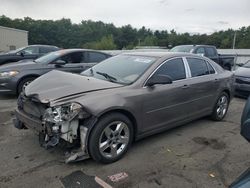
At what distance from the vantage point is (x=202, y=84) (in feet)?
16.7

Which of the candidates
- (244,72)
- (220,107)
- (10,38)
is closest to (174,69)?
(220,107)

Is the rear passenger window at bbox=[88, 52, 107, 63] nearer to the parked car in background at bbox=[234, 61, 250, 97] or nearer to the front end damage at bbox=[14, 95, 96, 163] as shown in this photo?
the parked car in background at bbox=[234, 61, 250, 97]

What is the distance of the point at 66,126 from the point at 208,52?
39.4 ft

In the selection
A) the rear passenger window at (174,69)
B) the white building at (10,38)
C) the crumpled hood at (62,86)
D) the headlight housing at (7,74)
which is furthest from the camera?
the white building at (10,38)

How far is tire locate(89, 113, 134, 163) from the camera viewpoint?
3412 millimetres

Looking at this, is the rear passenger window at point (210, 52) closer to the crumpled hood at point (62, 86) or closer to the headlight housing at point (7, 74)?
the headlight housing at point (7, 74)

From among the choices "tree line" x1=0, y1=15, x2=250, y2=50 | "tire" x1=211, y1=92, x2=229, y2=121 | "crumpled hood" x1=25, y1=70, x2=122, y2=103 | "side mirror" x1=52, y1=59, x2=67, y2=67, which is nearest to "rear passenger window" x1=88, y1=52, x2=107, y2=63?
"side mirror" x1=52, y1=59, x2=67, y2=67

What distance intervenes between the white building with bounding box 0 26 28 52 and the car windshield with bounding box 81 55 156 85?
32.8 m

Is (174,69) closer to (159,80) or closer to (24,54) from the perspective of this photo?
(159,80)

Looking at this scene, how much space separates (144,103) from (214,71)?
8.02ft

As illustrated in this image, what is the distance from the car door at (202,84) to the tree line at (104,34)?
53951mm

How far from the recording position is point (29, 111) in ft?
12.4

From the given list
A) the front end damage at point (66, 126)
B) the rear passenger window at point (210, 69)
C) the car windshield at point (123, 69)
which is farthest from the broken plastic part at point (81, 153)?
the rear passenger window at point (210, 69)

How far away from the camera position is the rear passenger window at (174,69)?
440 cm
